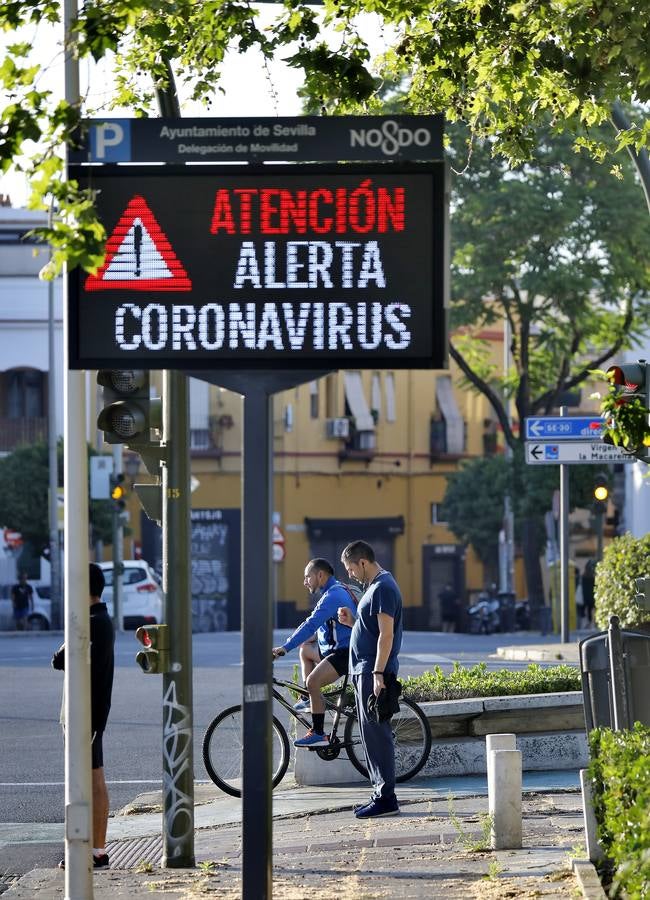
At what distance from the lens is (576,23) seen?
10.0 metres

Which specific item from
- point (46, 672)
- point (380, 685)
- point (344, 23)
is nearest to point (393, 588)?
point (380, 685)

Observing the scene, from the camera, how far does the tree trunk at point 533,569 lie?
137 ft

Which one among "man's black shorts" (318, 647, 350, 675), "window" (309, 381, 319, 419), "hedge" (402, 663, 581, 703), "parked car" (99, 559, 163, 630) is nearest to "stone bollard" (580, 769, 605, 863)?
"man's black shorts" (318, 647, 350, 675)

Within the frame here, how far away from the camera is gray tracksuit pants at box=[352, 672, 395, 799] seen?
424 inches

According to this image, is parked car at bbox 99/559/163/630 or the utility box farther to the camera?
parked car at bbox 99/559/163/630

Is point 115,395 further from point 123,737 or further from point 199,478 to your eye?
point 199,478

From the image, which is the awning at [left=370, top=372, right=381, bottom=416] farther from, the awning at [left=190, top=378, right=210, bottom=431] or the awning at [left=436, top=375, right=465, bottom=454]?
the awning at [left=190, top=378, right=210, bottom=431]

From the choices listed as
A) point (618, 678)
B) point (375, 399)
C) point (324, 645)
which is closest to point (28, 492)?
point (375, 399)

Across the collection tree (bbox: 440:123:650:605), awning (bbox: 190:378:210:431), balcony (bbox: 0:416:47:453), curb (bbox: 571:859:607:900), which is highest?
tree (bbox: 440:123:650:605)

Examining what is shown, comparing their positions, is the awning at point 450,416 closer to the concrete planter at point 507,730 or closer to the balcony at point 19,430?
the balcony at point 19,430

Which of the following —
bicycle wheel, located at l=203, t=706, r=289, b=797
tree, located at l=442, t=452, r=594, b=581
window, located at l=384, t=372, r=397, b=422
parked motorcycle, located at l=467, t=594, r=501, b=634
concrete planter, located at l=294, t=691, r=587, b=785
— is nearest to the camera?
bicycle wheel, located at l=203, t=706, r=289, b=797

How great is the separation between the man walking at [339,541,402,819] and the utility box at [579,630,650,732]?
2132 millimetres

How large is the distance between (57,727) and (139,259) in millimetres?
10911

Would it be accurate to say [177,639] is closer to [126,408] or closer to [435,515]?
[126,408]
